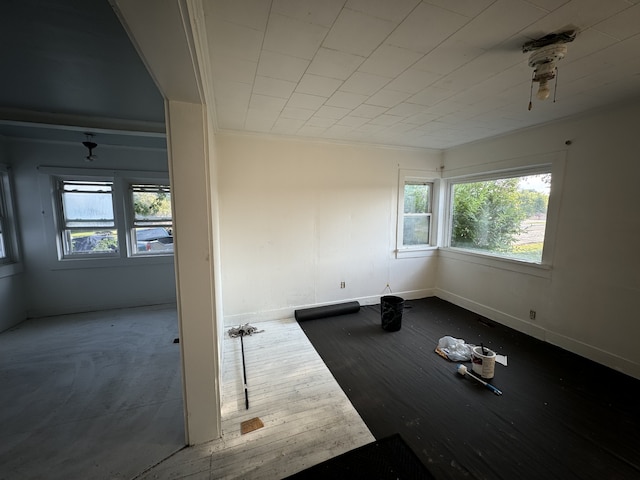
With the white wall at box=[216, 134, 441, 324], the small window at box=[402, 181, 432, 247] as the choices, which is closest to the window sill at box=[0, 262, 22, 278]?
the white wall at box=[216, 134, 441, 324]

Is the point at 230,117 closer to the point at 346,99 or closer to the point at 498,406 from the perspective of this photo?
the point at 346,99

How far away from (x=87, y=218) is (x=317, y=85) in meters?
4.10

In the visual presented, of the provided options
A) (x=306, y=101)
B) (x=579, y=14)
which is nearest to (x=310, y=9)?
(x=306, y=101)

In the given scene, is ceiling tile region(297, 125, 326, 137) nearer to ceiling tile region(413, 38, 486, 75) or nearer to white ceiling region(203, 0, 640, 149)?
white ceiling region(203, 0, 640, 149)

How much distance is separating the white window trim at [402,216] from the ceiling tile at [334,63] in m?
2.55

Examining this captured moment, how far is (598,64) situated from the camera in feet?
5.63

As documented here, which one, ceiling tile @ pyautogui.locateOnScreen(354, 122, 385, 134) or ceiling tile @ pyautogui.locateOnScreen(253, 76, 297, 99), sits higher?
ceiling tile @ pyautogui.locateOnScreen(354, 122, 385, 134)

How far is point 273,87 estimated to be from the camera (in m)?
2.06

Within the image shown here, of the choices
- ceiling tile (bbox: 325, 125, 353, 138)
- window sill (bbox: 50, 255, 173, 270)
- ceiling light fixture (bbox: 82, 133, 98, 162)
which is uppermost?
ceiling tile (bbox: 325, 125, 353, 138)

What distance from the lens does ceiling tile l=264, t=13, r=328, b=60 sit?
4.44 feet

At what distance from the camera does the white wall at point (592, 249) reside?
7.77 feet

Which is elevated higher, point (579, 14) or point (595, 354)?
point (579, 14)

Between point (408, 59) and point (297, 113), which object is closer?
point (408, 59)

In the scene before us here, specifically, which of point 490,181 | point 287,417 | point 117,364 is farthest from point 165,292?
point 490,181
